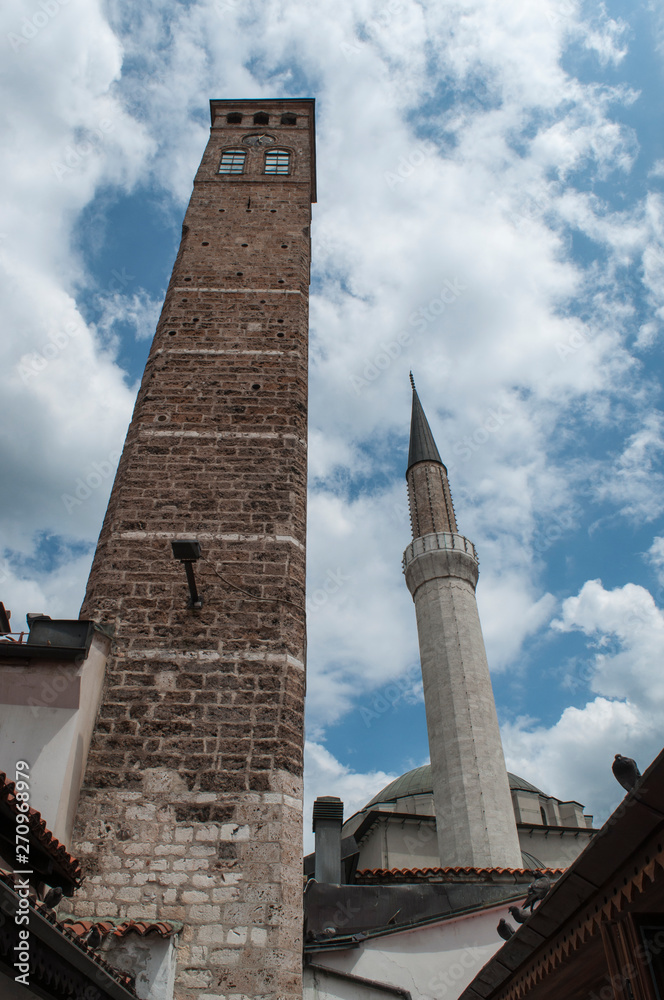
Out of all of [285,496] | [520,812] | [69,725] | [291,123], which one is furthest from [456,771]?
[291,123]

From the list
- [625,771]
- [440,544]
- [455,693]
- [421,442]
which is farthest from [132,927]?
[421,442]

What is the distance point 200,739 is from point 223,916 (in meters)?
1.10

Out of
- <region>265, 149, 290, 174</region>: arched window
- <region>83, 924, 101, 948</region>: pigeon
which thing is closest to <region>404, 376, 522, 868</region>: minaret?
<region>265, 149, 290, 174</region>: arched window

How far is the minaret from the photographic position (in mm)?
14422

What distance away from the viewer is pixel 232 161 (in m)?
10.2

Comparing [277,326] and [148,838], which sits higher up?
[277,326]

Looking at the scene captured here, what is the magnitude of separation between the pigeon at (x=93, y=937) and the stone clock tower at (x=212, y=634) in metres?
0.34

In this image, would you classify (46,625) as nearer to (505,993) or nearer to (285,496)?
(285,496)

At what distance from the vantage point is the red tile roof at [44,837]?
331 centimetres

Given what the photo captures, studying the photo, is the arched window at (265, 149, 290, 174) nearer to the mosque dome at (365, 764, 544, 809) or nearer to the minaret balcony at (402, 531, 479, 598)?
the minaret balcony at (402, 531, 479, 598)

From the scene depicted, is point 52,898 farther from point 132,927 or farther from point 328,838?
point 328,838

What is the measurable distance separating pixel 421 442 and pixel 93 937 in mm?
19865

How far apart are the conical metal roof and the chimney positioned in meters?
12.6

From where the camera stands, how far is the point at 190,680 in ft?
16.4
